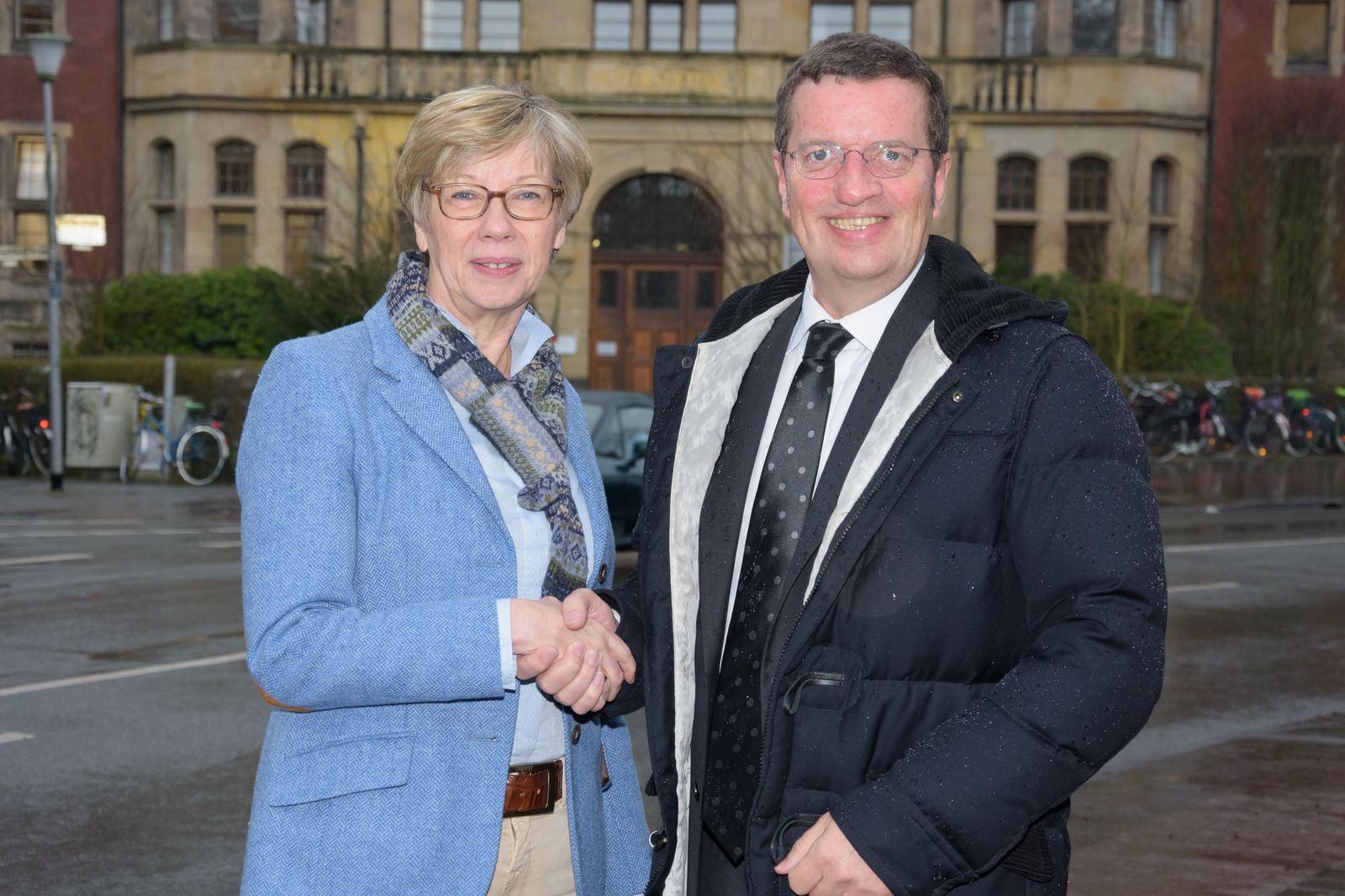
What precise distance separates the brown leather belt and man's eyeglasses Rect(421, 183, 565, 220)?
3.34ft

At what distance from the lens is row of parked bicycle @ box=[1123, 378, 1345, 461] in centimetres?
2734

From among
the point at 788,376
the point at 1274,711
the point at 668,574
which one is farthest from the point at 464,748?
the point at 1274,711

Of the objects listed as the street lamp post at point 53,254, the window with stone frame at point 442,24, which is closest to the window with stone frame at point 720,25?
the window with stone frame at point 442,24

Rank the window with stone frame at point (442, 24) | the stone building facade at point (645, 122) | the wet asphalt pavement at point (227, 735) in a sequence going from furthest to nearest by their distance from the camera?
the window with stone frame at point (442, 24)
the stone building facade at point (645, 122)
the wet asphalt pavement at point (227, 735)

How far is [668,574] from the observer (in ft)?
9.61

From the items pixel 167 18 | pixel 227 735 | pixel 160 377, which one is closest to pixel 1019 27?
pixel 167 18

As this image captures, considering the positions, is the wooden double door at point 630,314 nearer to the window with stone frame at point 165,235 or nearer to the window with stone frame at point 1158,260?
the window with stone frame at point 165,235

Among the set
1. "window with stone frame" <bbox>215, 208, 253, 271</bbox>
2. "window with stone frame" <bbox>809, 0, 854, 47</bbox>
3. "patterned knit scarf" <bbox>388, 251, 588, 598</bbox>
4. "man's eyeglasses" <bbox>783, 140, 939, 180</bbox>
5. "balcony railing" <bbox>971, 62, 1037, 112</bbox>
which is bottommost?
"patterned knit scarf" <bbox>388, 251, 588, 598</bbox>

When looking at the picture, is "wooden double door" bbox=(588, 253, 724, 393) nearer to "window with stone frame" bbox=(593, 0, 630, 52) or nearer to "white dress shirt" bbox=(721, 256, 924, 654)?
"window with stone frame" bbox=(593, 0, 630, 52)

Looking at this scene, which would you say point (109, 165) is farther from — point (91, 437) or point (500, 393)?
point (500, 393)

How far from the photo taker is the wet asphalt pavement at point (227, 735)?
6004mm

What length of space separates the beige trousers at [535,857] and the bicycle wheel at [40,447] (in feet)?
70.5

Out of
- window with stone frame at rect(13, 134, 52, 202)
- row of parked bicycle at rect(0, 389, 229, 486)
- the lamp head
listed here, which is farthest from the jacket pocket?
window with stone frame at rect(13, 134, 52, 202)

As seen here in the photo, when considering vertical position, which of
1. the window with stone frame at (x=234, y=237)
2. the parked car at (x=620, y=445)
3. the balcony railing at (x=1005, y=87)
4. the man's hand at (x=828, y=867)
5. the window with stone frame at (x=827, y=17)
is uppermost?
the window with stone frame at (x=827, y=17)
